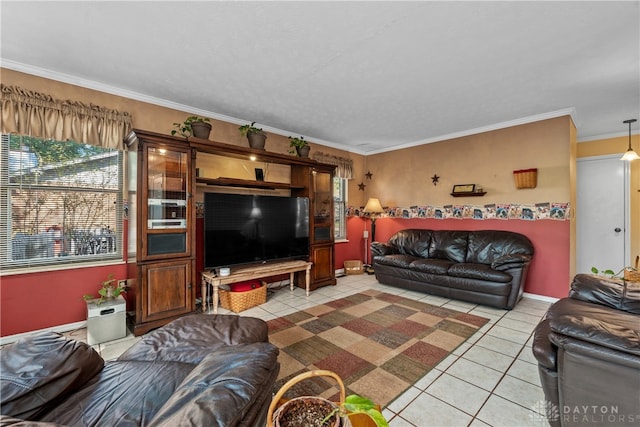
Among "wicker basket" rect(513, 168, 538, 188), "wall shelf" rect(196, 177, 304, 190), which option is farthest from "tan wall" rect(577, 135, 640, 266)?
"wall shelf" rect(196, 177, 304, 190)

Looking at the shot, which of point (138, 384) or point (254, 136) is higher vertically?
point (254, 136)

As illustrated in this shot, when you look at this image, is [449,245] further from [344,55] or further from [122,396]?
[122,396]

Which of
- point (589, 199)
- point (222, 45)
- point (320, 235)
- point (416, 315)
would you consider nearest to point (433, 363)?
point (416, 315)

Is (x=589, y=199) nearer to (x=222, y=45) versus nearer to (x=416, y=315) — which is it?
(x=416, y=315)

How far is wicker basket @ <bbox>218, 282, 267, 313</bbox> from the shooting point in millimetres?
3514

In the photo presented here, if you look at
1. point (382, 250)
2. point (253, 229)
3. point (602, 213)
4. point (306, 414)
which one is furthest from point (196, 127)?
point (602, 213)

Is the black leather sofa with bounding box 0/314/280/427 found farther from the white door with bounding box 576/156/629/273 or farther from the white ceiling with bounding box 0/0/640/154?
the white door with bounding box 576/156/629/273

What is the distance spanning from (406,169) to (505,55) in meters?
3.11

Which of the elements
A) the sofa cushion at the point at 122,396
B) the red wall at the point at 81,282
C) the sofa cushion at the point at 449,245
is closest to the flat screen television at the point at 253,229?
the red wall at the point at 81,282

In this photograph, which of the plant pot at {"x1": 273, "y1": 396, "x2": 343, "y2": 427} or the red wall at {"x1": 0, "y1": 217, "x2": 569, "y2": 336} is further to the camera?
the red wall at {"x1": 0, "y1": 217, "x2": 569, "y2": 336}

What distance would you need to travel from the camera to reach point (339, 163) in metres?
5.58

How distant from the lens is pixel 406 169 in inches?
217

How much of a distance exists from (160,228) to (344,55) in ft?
8.53

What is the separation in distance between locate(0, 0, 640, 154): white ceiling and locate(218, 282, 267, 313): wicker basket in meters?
2.49
